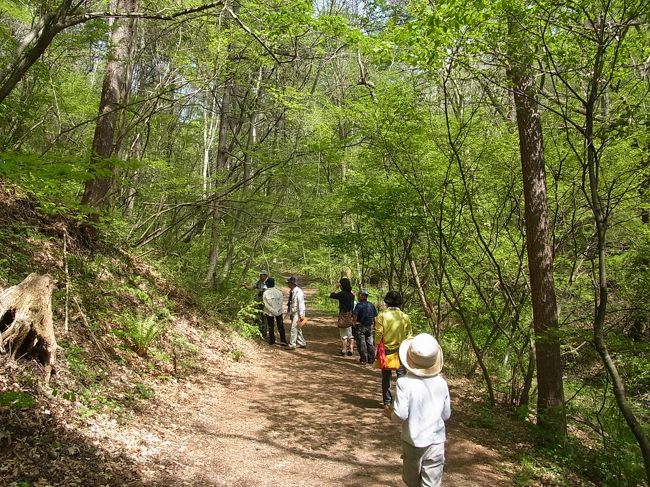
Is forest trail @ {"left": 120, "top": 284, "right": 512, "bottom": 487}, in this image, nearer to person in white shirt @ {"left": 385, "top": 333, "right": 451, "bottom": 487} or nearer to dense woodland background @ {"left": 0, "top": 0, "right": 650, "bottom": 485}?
dense woodland background @ {"left": 0, "top": 0, "right": 650, "bottom": 485}

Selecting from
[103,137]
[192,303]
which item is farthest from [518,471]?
[103,137]

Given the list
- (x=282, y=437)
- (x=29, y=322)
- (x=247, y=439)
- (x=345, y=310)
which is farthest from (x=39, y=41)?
(x=345, y=310)

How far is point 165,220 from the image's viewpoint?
12023 mm

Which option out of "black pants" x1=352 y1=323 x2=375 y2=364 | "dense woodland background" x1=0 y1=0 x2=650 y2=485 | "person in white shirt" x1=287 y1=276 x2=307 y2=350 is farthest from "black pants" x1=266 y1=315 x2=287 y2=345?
"black pants" x1=352 y1=323 x2=375 y2=364

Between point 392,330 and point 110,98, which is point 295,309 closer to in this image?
point 392,330

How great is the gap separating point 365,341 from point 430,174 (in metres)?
4.00

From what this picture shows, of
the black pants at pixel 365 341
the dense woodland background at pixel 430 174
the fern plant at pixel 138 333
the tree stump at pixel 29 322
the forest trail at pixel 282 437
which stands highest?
the dense woodland background at pixel 430 174

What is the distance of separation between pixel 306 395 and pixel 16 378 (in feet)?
15.1

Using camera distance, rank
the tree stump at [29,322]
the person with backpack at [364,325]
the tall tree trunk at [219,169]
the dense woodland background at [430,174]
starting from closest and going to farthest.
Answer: the tree stump at [29,322]
the dense woodland background at [430,174]
the person with backpack at [364,325]
the tall tree trunk at [219,169]

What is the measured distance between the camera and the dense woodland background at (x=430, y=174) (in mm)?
5590

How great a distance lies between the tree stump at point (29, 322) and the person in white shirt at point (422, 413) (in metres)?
3.54

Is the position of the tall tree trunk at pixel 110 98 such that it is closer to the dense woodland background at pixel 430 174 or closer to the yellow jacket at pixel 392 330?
the dense woodland background at pixel 430 174

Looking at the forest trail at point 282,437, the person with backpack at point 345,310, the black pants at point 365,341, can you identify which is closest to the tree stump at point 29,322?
the forest trail at point 282,437

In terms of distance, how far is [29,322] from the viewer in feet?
14.5
